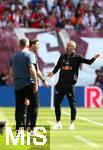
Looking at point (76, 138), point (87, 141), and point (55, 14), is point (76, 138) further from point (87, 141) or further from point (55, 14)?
point (55, 14)

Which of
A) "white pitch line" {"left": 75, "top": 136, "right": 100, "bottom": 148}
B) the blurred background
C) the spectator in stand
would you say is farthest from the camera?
the spectator in stand

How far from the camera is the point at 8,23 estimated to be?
3453cm

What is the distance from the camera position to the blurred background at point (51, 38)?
33.6 m

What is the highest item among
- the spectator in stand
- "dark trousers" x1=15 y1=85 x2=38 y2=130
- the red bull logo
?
"dark trousers" x1=15 y1=85 x2=38 y2=130

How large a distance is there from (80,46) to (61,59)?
1527 centimetres

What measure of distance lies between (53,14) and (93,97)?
15.7ft

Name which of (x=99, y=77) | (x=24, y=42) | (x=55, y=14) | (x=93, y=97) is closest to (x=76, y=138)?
(x=24, y=42)

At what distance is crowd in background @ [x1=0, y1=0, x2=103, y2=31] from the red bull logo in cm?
296

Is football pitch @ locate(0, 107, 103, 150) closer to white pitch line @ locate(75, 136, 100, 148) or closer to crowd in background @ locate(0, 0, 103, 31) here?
white pitch line @ locate(75, 136, 100, 148)

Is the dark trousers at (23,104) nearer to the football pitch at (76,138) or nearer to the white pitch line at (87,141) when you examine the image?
the football pitch at (76,138)

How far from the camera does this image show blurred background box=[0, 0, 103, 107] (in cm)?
3362

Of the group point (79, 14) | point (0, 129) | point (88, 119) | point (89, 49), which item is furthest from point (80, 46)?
point (0, 129)

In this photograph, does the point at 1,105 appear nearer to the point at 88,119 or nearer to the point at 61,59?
the point at 88,119

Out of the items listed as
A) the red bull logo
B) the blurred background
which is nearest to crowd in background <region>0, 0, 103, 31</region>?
the blurred background
